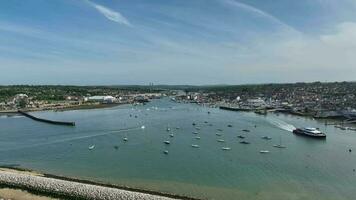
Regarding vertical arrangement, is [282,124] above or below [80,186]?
below

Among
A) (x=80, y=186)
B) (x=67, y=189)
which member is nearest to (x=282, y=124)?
(x=80, y=186)

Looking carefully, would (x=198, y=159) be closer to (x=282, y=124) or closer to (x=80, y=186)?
(x=80, y=186)

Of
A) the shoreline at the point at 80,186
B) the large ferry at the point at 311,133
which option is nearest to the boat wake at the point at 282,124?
the large ferry at the point at 311,133

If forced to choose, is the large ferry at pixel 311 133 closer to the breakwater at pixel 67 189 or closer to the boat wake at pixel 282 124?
the boat wake at pixel 282 124

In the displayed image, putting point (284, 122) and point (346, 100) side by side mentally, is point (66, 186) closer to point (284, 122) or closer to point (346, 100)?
point (284, 122)

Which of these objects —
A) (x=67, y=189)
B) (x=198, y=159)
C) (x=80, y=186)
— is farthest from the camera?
(x=198, y=159)

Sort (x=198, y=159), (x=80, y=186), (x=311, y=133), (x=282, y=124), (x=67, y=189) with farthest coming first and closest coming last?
(x=282, y=124) < (x=311, y=133) < (x=198, y=159) < (x=80, y=186) < (x=67, y=189)
